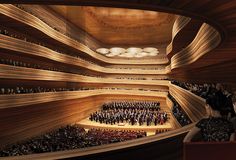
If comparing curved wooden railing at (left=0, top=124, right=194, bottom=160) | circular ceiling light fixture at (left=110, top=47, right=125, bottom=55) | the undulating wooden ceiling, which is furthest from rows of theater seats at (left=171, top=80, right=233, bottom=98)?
circular ceiling light fixture at (left=110, top=47, right=125, bottom=55)

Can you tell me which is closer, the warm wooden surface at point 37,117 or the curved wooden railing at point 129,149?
the curved wooden railing at point 129,149

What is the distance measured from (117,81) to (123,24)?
6.11 m

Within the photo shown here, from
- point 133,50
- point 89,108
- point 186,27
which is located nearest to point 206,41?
point 186,27

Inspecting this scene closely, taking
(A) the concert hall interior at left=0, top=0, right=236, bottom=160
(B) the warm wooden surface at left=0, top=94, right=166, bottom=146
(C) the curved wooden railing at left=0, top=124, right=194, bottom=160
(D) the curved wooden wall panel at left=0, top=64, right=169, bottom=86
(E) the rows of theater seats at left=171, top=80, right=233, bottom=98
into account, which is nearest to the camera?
(C) the curved wooden railing at left=0, top=124, right=194, bottom=160

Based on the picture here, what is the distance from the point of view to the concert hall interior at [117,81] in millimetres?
3495

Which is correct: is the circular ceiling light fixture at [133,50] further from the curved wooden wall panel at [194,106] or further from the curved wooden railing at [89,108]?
the curved wooden wall panel at [194,106]

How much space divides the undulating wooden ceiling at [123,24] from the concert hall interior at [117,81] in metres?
0.10

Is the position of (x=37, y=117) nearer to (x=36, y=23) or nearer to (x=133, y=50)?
(x=36, y=23)

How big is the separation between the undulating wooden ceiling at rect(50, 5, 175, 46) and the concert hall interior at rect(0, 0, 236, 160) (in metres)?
0.10

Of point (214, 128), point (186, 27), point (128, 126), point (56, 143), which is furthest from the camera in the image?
point (128, 126)

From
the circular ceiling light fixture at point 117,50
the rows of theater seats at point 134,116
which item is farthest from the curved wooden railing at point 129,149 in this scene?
the circular ceiling light fixture at point 117,50

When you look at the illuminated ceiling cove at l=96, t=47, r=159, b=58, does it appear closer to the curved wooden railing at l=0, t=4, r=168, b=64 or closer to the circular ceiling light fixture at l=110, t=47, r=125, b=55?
the circular ceiling light fixture at l=110, t=47, r=125, b=55

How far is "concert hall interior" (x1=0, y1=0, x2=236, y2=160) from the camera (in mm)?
3495

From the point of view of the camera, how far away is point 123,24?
2811cm
